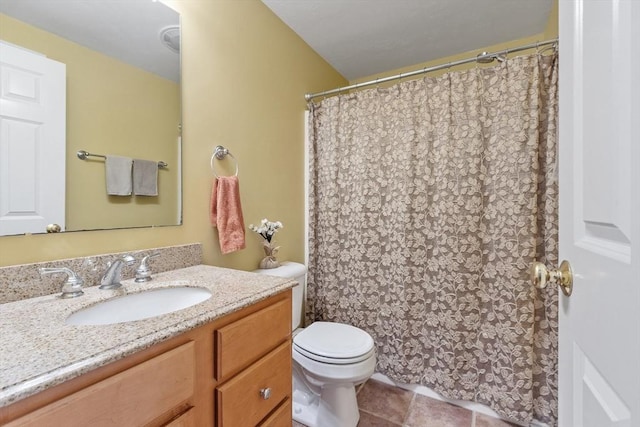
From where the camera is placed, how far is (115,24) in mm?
1089

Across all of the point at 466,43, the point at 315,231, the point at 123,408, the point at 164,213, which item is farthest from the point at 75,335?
the point at 466,43

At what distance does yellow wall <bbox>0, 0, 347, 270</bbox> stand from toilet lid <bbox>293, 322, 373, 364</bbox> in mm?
536

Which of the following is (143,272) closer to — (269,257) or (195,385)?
(195,385)

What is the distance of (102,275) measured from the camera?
983 millimetres

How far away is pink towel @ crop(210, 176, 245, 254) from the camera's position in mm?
1360

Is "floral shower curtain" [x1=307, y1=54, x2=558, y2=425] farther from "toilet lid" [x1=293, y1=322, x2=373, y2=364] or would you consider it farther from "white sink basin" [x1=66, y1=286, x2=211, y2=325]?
"white sink basin" [x1=66, y1=286, x2=211, y2=325]

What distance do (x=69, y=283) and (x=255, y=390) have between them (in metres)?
0.66

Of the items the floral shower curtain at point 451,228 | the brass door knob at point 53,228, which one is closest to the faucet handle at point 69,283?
the brass door knob at point 53,228

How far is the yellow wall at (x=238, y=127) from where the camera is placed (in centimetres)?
111

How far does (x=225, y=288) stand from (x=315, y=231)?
1217mm

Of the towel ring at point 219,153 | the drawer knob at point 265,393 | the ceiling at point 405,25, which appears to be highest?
the ceiling at point 405,25

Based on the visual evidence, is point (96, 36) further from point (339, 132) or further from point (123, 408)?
point (339, 132)

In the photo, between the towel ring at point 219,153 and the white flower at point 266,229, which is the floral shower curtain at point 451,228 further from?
the towel ring at point 219,153
